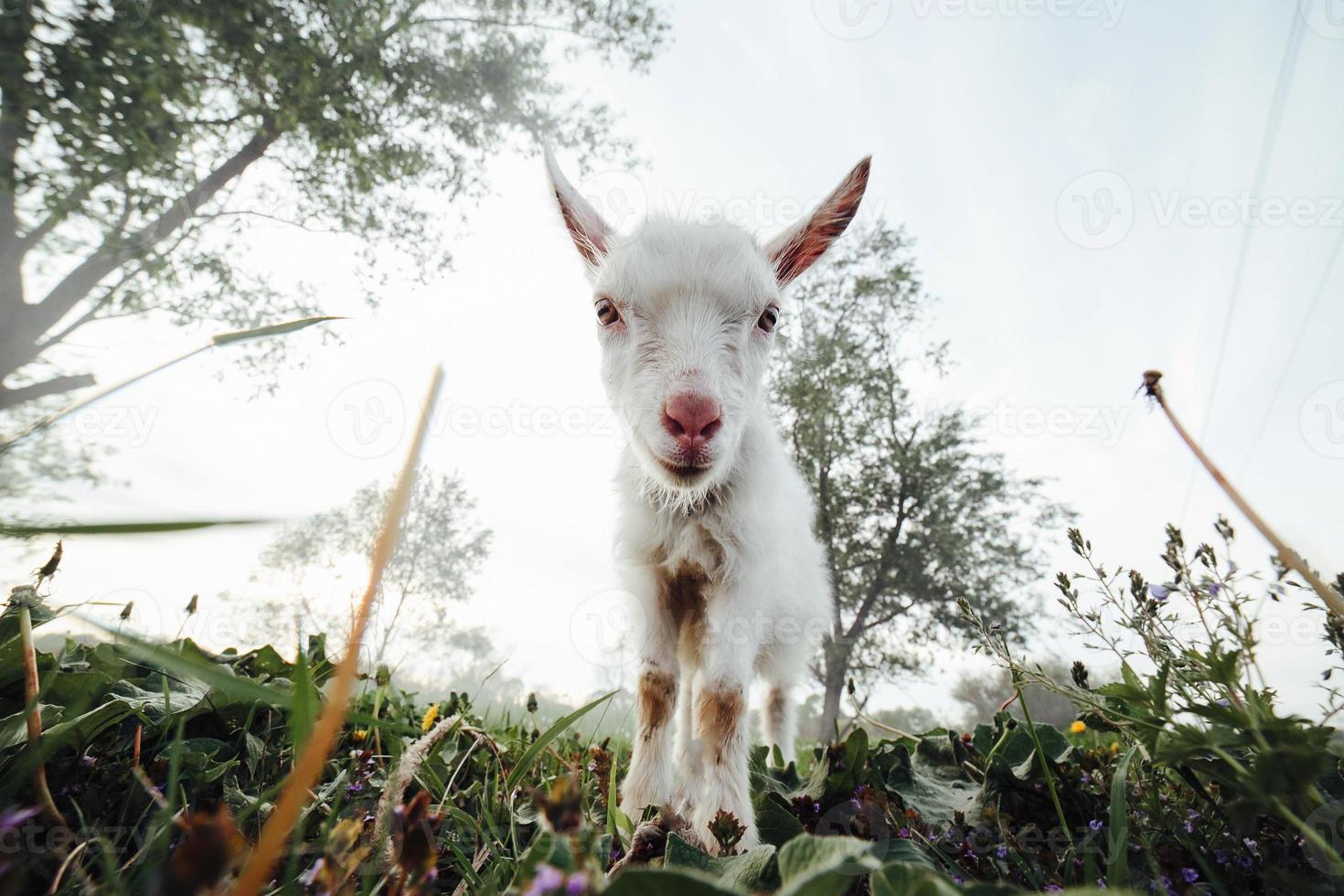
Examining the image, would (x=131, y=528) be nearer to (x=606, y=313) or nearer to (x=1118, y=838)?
(x=1118, y=838)

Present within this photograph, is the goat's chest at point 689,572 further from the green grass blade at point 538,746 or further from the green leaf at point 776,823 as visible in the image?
the green grass blade at point 538,746

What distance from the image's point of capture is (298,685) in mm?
632

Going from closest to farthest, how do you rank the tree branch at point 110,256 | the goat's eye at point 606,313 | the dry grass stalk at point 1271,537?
the dry grass stalk at point 1271,537
the goat's eye at point 606,313
the tree branch at point 110,256

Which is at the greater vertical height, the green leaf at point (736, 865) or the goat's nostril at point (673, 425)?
the goat's nostril at point (673, 425)

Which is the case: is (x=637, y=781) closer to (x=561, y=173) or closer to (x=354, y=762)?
(x=354, y=762)

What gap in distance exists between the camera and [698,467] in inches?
90.6

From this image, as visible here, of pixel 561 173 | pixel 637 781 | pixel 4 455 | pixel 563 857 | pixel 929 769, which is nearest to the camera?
pixel 563 857

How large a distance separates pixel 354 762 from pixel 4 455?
4.06 feet

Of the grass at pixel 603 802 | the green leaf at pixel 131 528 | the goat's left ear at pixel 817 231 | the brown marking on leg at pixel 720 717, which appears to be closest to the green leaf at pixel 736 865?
the grass at pixel 603 802

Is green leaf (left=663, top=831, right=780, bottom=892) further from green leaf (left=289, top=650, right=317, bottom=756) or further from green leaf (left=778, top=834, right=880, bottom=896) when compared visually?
green leaf (left=289, top=650, right=317, bottom=756)

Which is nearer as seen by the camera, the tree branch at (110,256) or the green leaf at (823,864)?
the green leaf at (823,864)

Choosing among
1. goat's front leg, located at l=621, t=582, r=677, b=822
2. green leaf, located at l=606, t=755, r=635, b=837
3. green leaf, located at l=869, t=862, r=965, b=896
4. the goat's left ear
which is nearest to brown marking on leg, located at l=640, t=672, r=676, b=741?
goat's front leg, located at l=621, t=582, r=677, b=822

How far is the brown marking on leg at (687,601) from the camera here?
284 cm

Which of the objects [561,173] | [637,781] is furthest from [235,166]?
[637,781]
